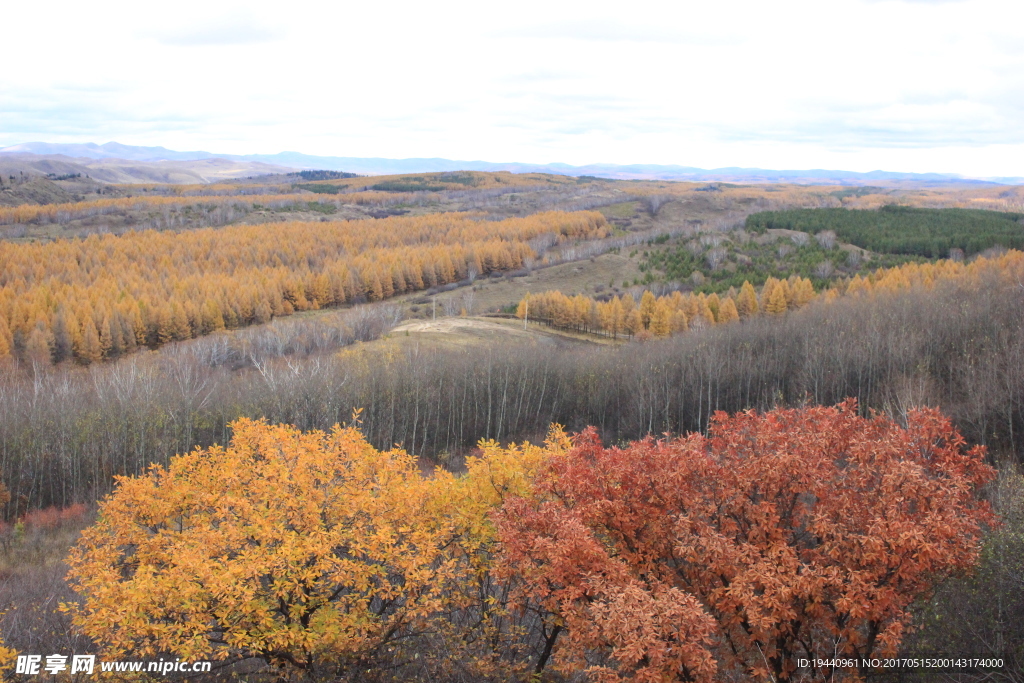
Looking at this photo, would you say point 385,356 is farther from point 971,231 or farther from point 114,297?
point 971,231

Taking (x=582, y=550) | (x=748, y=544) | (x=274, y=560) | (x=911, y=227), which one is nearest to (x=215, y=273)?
(x=274, y=560)

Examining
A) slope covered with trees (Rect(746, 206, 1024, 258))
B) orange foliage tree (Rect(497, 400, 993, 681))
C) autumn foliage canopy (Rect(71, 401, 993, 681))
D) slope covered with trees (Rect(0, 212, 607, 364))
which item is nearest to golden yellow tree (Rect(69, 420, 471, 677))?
autumn foliage canopy (Rect(71, 401, 993, 681))

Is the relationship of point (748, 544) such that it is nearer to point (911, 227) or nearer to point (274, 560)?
point (274, 560)

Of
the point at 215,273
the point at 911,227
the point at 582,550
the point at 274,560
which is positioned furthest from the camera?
the point at 911,227

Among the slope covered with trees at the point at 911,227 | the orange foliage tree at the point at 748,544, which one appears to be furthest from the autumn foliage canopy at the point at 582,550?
the slope covered with trees at the point at 911,227

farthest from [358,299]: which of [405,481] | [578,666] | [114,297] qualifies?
[578,666]

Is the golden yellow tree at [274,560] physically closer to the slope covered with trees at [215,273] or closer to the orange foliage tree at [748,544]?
the orange foliage tree at [748,544]
